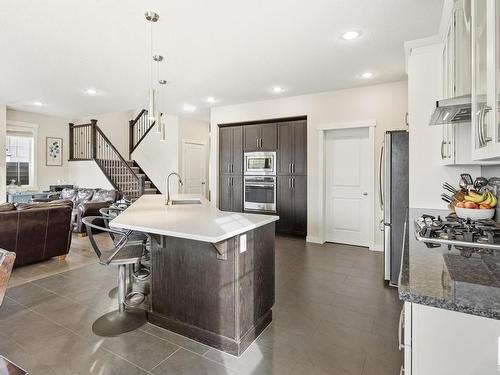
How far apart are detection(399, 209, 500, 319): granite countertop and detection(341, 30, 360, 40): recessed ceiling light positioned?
2511mm

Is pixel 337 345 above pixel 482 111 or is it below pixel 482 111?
below

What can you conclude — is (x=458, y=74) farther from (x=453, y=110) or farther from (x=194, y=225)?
(x=194, y=225)

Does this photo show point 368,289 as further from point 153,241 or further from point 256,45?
point 256,45

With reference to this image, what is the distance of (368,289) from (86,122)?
8.64 m

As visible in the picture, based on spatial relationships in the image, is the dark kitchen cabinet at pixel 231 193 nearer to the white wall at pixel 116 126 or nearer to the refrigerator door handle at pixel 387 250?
the refrigerator door handle at pixel 387 250

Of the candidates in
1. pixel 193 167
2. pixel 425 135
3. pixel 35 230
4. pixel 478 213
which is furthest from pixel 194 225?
pixel 193 167

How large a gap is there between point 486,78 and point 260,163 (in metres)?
4.62

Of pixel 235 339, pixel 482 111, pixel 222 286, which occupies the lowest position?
pixel 235 339

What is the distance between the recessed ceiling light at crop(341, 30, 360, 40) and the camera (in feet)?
9.78

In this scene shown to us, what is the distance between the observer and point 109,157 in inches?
301

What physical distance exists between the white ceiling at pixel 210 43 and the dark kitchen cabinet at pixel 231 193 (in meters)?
1.81

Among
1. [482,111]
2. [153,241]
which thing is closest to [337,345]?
[153,241]

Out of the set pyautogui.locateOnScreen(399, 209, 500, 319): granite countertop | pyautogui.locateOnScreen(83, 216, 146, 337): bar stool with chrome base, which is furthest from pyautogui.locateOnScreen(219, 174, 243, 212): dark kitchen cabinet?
pyautogui.locateOnScreen(399, 209, 500, 319): granite countertop

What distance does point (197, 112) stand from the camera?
688 cm
